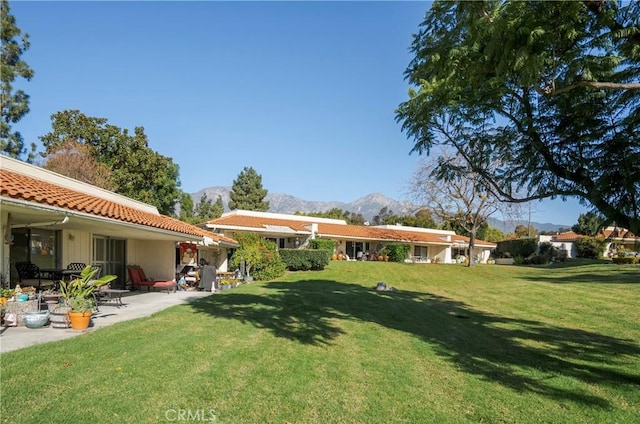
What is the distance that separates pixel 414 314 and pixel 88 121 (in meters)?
37.5

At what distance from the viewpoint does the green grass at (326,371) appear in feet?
14.4

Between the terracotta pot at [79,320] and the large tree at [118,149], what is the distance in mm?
33190

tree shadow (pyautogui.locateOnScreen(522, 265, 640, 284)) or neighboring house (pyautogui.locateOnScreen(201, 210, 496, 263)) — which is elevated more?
neighboring house (pyautogui.locateOnScreen(201, 210, 496, 263))

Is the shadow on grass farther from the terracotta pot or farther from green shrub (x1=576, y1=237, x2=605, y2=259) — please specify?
green shrub (x1=576, y1=237, x2=605, y2=259)

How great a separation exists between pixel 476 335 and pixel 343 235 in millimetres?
32670

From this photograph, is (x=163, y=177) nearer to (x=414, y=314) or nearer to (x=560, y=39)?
(x=414, y=314)

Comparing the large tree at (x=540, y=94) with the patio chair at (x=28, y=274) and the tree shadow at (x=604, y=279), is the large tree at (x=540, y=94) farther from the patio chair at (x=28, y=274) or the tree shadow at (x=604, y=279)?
the tree shadow at (x=604, y=279)

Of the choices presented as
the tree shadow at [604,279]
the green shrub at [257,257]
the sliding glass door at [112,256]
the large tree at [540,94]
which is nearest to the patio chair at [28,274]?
the sliding glass door at [112,256]

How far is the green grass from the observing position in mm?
4398

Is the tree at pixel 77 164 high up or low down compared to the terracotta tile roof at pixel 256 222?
up

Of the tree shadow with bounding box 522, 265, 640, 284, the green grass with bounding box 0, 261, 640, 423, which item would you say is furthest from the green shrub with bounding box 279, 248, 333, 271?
→ the green grass with bounding box 0, 261, 640, 423

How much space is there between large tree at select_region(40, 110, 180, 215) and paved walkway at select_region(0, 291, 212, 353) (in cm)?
2718

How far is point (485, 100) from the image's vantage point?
7.46 metres

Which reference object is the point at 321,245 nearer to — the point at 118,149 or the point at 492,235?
the point at 118,149
